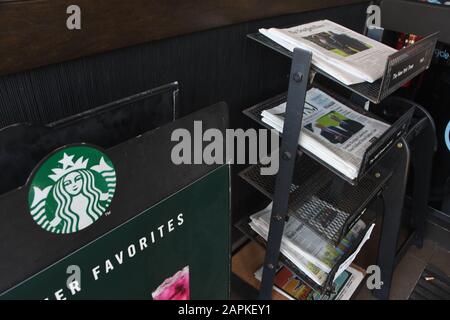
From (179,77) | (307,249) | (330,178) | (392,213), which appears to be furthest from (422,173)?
(179,77)

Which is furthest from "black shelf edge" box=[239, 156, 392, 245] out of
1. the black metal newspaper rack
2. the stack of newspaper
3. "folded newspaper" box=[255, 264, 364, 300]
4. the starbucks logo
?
the starbucks logo

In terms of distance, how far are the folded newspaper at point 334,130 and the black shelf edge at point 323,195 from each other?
0.56 feet

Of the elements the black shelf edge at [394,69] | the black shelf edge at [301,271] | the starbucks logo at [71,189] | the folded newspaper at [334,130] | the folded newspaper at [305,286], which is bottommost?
the folded newspaper at [305,286]

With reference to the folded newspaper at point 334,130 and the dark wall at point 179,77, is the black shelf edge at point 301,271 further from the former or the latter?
the folded newspaper at point 334,130

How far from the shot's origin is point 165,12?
2.14 ft

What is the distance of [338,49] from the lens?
2.58 ft

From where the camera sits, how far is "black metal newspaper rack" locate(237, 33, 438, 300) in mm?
717

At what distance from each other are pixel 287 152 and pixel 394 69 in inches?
10.9

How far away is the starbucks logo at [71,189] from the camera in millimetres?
447

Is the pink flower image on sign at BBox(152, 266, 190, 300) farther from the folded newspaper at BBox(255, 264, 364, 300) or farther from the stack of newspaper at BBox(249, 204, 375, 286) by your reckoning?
the folded newspaper at BBox(255, 264, 364, 300)

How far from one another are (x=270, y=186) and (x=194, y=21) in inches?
18.7

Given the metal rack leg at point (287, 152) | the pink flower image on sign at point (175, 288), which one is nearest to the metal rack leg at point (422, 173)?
the metal rack leg at point (287, 152)

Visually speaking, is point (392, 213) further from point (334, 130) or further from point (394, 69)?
point (394, 69)
